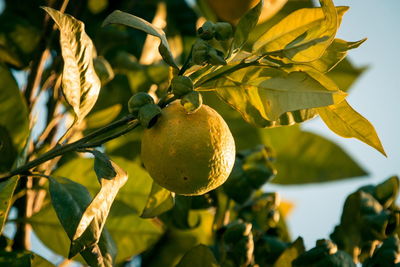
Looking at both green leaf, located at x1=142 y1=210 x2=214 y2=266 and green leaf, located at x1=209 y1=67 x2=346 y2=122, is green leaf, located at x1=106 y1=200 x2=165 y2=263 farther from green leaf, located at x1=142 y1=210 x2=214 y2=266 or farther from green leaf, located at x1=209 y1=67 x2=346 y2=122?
green leaf, located at x1=209 y1=67 x2=346 y2=122

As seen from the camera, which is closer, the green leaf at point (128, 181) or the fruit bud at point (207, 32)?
the fruit bud at point (207, 32)

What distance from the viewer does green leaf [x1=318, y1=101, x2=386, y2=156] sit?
0.87m

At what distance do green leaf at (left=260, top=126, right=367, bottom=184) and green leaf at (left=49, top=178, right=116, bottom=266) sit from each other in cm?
88

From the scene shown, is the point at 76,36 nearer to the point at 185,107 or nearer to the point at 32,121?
the point at 185,107

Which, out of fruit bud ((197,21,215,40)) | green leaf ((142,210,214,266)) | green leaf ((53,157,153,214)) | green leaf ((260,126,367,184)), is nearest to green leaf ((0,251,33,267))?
green leaf ((53,157,153,214))

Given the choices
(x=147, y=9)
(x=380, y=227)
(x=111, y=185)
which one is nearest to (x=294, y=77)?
(x=111, y=185)

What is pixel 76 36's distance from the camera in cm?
89

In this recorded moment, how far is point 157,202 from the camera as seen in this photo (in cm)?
98

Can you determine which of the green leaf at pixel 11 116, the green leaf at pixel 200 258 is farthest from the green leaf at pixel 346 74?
the green leaf at pixel 11 116

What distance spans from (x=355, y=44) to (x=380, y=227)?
42 centimetres

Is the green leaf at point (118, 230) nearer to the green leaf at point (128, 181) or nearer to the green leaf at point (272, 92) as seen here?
the green leaf at point (128, 181)

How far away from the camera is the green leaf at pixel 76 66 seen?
2.82ft

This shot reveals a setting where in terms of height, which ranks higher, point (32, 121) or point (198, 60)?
point (198, 60)

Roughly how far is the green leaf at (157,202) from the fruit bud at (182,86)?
225 millimetres
